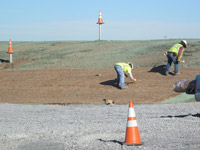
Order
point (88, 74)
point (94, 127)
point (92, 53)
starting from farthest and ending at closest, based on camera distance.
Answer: point (92, 53) < point (88, 74) < point (94, 127)

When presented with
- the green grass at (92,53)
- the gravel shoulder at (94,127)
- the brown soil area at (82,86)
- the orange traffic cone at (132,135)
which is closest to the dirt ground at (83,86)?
the brown soil area at (82,86)

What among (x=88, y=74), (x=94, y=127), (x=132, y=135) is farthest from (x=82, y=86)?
(x=132, y=135)

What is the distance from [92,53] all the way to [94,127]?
A: 54.2 ft

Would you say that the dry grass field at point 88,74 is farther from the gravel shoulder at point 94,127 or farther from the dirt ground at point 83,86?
the gravel shoulder at point 94,127

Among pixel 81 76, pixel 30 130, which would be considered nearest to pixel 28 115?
pixel 30 130

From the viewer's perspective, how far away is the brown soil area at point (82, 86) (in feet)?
49.7

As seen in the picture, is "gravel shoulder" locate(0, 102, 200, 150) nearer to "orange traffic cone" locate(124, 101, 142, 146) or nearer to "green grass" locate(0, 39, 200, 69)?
"orange traffic cone" locate(124, 101, 142, 146)

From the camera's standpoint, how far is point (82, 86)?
17.1 meters

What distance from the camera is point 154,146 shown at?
6.93 meters

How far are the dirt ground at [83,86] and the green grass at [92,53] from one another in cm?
217

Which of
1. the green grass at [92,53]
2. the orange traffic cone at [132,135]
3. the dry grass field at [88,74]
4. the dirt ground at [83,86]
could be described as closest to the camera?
the orange traffic cone at [132,135]

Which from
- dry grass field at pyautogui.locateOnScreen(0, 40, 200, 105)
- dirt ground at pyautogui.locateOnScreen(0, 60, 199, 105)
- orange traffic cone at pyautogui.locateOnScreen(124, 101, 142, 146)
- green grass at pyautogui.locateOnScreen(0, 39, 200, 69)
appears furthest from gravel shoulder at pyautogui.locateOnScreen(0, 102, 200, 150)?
green grass at pyautogui.locateOnScreen(0, 39, 200, 69)

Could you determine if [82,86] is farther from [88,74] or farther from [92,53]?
[92,53]

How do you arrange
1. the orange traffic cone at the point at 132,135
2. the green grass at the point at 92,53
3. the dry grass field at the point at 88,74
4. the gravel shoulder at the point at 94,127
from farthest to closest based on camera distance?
1. the green grass at the point at 92,53
2. the dry grass field at the point at 88,74
3. the gravel shoulder at the point at 94,127
4. the orange traffic cone at the point at 132,135
